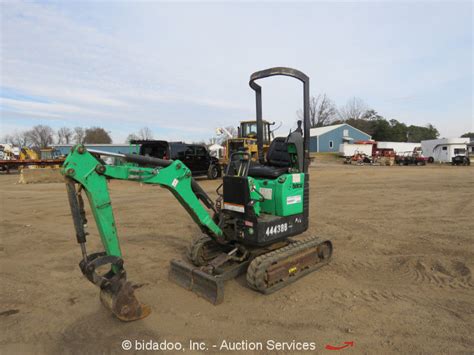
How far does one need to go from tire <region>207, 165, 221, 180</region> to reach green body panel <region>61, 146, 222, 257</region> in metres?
13.8

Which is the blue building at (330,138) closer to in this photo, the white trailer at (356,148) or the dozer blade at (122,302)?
the white trailer at (356,148)

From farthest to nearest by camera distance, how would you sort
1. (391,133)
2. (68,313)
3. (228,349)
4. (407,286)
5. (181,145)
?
(391,133) → (181,145) → (407,286) → (68,313) → (228,349)

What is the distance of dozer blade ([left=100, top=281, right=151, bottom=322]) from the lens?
322 cm

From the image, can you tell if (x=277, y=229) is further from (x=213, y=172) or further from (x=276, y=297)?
(x=213, y=172)

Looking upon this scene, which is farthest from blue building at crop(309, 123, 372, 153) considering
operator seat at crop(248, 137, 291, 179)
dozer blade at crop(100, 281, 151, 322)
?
dozer blade at crop(100, 281, 151, 322)

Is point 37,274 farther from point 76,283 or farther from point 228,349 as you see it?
point 228,349

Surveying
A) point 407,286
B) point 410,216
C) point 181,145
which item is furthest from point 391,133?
point 407,286

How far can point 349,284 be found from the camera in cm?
428

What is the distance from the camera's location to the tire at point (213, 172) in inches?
695

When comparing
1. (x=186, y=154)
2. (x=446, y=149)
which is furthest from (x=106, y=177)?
(x=446, y=149)

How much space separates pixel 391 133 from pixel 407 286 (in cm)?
6784

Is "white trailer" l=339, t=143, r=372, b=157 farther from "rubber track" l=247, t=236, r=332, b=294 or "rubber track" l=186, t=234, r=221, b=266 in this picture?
"rubber track" l=186, t=234, r=221, b=266

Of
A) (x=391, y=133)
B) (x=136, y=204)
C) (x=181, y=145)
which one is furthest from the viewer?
(x=391, y=133)

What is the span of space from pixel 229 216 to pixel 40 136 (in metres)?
89.2
